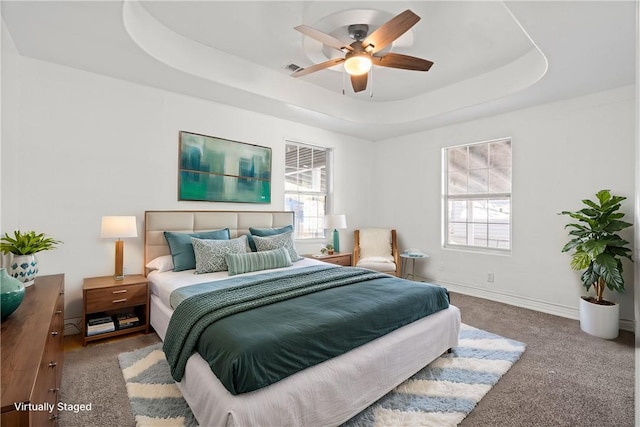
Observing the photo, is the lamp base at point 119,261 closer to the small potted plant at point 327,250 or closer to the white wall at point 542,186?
the small potted plant at point 327,250

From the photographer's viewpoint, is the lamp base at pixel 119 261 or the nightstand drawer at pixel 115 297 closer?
the nightstand drawer at pixel 115 297

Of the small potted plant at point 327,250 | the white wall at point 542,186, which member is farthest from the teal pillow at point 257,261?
the white wall at point 542,186

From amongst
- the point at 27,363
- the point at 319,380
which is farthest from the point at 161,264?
the point at 319,380

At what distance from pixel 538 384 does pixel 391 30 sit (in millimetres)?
2690

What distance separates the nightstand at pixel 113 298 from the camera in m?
2.56

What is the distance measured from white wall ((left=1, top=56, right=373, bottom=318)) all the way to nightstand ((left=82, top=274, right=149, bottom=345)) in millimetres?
316

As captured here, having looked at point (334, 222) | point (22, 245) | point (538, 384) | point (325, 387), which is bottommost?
point (538, 384)

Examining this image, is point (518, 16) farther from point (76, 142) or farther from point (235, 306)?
point (76, 142)

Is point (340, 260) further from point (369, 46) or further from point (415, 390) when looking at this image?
point (369, 46)

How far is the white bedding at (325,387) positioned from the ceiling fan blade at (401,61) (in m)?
2.04

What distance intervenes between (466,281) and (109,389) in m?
4.26

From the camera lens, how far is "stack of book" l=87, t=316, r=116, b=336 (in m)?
2.60

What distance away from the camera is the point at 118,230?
107 inches

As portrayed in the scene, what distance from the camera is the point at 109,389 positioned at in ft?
6.53
